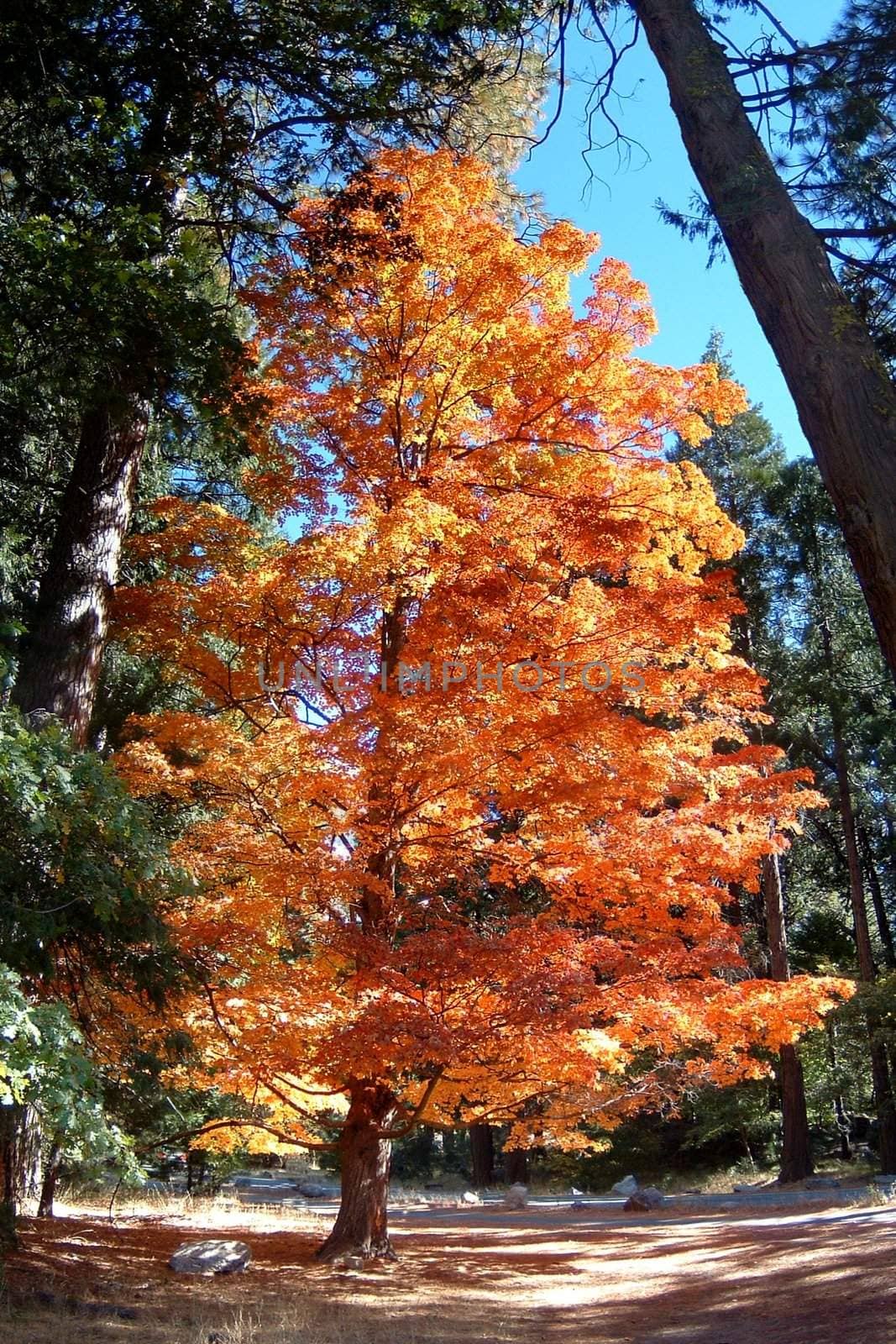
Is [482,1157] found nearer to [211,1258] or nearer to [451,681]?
[211,1258]

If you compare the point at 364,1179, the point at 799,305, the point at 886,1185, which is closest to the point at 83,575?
the point at 799,305

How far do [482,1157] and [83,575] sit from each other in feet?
69.1

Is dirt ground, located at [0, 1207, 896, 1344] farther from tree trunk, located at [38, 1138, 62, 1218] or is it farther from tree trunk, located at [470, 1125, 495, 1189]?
tree trunk, located at [470, 1125, 495, 1189]

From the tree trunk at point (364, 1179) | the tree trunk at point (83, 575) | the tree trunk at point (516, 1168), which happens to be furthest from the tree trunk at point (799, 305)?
the tree trunk at point (516, 1168)

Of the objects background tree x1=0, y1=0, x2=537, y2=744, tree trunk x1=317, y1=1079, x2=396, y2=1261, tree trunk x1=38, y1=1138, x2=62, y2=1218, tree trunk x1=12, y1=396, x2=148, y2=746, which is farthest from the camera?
tree trunk x1=38, y1=1138, x2=62, y2=1218

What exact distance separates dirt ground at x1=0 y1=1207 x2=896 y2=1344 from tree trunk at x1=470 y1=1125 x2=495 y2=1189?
42.1ft

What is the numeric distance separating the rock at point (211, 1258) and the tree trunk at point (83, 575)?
14.8 ft

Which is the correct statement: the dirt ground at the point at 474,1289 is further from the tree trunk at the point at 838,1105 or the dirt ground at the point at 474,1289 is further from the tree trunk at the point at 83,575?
the tree trunk at the point at 838,1105

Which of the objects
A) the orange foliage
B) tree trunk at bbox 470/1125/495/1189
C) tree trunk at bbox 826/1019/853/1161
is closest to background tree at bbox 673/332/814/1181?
tree trunk at bbox 826/1019/853/1161

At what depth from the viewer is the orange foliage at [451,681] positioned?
A: 745 cm

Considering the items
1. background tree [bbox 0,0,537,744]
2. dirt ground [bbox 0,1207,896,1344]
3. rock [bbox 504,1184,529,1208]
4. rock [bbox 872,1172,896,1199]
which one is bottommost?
rock [bbox 504,1184,529,1208]

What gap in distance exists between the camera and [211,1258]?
8164 millimetres

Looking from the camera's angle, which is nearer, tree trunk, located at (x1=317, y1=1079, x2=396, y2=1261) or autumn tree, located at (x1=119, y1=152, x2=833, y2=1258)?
autumn tree, located at (x1=119, y1=152, x2=833, y2=1258)

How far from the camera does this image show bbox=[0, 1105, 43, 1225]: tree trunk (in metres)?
7.23
